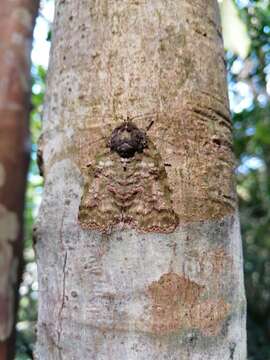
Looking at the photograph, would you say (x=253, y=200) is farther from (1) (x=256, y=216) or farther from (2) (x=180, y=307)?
(2) (x=180, y=307)

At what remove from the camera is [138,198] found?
2.12 feet

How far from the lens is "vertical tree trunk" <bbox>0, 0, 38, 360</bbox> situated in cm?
26

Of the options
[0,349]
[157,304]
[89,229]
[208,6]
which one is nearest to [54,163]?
[89,229]

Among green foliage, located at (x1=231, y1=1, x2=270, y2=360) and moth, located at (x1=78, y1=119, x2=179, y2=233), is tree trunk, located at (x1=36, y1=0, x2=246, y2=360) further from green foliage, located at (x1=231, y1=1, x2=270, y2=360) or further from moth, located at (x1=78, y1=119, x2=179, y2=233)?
green foliage, located at (x1=231, y1=1, x2=270, y2=360)

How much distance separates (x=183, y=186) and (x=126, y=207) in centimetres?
8

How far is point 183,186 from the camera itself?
0.66 meters

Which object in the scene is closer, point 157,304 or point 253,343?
point 157,304

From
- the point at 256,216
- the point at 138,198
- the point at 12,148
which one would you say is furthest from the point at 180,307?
the point at 256,216

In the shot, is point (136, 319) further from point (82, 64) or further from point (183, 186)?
point (82, 64)

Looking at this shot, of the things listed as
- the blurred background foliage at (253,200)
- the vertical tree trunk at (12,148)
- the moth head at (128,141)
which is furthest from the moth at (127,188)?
the blurred background foliage at (253,200)

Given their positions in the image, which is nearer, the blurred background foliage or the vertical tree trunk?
the vertical tree trunk

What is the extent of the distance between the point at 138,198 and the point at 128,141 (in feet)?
0.24

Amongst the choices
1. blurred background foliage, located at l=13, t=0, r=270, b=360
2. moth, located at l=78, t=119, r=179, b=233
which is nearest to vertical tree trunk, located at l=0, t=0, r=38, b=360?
moth, located at l=78, t=119, r=179, b=233

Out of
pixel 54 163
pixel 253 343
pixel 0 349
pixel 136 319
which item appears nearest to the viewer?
pixel 0 349
